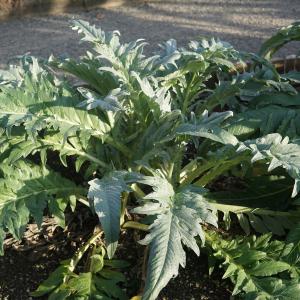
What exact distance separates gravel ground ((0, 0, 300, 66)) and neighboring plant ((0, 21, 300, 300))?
227 centimetres

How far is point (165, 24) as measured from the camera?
17.0ft

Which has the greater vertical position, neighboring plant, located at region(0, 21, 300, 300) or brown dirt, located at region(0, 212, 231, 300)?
neighboring plant, located at region(0, 21, 300, 300)

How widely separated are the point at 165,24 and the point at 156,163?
317 cm

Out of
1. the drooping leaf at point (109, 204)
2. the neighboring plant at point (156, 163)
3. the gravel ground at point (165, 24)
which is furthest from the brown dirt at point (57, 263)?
the gravel ground at point (165, 24)

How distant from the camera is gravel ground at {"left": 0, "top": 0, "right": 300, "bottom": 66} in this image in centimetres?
483

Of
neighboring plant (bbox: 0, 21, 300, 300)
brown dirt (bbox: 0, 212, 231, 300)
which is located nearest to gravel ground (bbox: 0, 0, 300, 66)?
neighboring plant (bbox: 0, 21, 300, 300)

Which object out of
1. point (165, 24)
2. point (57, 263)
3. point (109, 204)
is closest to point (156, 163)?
point (109, 204)

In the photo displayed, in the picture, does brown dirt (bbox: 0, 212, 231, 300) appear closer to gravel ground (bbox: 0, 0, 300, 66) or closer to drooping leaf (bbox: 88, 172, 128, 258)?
drooping leaf (bbox: 88, 172, 128, 258)

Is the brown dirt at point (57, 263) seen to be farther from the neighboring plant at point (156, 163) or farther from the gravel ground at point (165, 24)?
the gravel ground at point (165, 24)

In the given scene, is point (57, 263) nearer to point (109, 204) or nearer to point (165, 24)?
point (109, 204)

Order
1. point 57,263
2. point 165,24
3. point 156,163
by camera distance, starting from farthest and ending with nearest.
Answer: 1. point 165,24
2. point 57,263
3. point 156,163

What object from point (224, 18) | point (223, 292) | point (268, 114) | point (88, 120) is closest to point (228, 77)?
point (268, 114)

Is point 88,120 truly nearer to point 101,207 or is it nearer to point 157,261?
point 101,207

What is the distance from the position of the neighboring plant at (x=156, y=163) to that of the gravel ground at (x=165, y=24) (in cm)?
227
